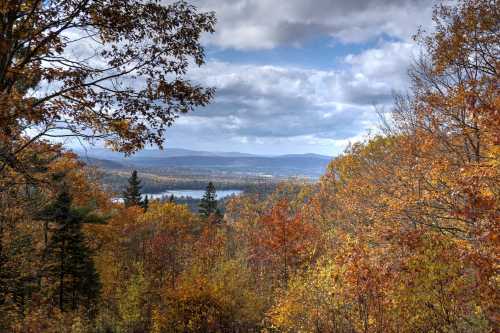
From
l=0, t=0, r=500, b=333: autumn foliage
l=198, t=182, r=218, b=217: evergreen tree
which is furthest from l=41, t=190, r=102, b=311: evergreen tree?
l=198, t=182, r=218, b=217: evergreen tree

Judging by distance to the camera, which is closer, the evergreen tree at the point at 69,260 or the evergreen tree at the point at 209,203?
the evergreen tree at the point at 69,260

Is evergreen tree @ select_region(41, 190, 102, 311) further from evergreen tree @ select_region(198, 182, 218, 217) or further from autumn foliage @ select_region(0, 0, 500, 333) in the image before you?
evergreen tree @ select_region(198, 182, 218, 217)

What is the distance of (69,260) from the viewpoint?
24.2 m

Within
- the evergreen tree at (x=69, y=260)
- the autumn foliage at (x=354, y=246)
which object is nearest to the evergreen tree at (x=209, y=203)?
the autumn foliage at (x=354, y=246)

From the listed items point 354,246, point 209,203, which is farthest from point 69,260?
point 209,203

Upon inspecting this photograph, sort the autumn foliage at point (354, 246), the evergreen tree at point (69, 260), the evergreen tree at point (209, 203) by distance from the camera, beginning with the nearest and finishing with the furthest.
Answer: the autumn foliage at point (354, 246), the evergreen tree at point (69, 260), the evergreen tree at point (209, 203)

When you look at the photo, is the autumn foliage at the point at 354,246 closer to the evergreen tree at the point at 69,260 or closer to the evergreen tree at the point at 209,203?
the evergreen tree at the point at 69,260

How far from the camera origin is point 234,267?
23938 mm

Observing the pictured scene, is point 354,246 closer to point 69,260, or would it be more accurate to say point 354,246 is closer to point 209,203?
point 69,260

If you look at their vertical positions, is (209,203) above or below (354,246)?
below

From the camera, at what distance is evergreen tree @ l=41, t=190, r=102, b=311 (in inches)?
910

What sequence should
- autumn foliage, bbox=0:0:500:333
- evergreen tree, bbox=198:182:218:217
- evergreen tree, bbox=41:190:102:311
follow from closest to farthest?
autumn foliage, bbox=0:0:500:333
evergreen tree, bbox=41:190:102:311
evergreen tree, bbox=198:182:218:217

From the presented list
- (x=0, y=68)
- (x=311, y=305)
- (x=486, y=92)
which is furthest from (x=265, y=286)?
(x=0, y=68)

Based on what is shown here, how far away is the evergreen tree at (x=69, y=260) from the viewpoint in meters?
23.1
